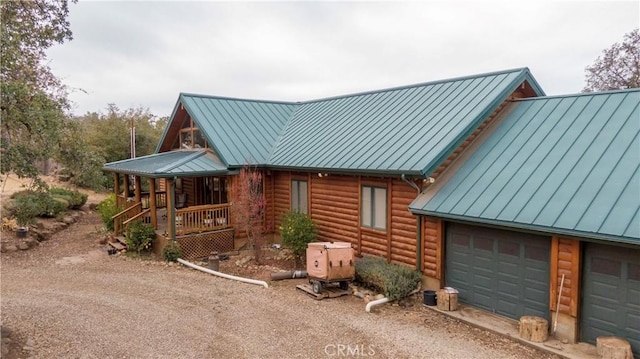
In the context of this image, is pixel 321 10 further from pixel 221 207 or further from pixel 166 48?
pixel 221 207

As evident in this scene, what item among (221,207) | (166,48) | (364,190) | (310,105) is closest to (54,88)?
(221,207)

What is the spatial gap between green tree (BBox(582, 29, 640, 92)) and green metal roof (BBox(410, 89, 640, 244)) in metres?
23.4

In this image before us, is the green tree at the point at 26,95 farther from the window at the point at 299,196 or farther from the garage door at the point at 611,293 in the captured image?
the garage door at the point at 611,293

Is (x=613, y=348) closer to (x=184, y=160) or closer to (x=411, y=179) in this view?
(x=411, y=179)

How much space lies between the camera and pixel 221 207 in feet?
53.2

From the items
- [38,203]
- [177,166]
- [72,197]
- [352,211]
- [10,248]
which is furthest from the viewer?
[72,197]

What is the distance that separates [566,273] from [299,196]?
9919 millimetres

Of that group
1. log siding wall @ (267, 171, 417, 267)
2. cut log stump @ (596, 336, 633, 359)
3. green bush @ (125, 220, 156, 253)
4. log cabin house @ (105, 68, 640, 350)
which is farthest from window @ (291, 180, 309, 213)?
cut log stump @ (596, 336, 633, 359)

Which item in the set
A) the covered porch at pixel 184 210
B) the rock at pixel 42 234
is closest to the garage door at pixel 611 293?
the covered porch at pixel 184 210

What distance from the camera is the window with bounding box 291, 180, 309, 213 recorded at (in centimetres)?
1616

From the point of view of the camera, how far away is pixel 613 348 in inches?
292

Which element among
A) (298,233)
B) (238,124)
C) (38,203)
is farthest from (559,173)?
(238,124)

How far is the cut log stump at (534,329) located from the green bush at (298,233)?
23.8ft

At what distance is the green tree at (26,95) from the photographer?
7.23 metres
